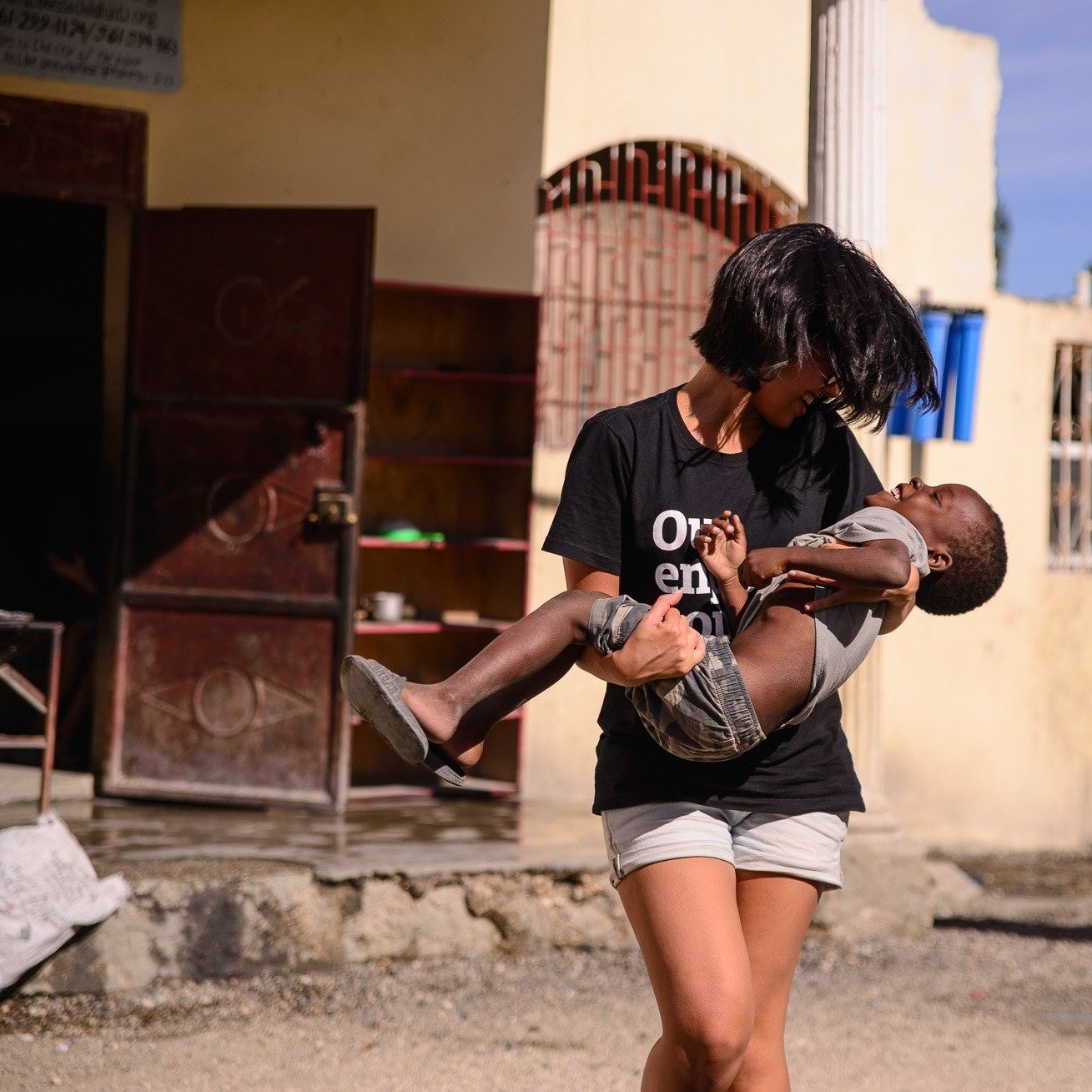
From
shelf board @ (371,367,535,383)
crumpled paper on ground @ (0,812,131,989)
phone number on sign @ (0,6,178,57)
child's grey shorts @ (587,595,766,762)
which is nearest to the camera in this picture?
child's grey shorts @ (587,595,766,762)

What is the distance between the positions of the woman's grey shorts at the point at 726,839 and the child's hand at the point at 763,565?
375 millimetres

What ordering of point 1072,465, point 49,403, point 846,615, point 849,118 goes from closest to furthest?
1. point 846,615
2. point 849,118
3. point 49,403
4. point 1072,465

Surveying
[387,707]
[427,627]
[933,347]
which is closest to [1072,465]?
[933,347]

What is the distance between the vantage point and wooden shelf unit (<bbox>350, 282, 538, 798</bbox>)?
6363 millimetres

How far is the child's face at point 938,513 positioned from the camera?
247 centimetres

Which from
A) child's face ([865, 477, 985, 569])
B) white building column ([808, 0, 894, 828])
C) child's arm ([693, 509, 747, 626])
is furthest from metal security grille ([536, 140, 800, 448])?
child's arm ([693, 509, 747, 626])

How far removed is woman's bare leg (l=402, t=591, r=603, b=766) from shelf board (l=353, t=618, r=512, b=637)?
3.85 m

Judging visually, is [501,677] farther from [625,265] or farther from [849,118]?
[625,265]

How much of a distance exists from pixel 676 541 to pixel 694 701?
0.34 metres

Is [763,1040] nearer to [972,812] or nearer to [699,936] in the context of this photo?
[699,936]

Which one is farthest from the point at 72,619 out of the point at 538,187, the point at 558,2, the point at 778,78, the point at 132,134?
the point at 778,78

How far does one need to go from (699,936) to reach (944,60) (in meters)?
5.91

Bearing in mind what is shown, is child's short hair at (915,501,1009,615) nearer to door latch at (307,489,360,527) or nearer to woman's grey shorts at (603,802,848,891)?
woman's grey shorts at (603,802,848,891)

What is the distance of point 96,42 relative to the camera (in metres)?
5.78
